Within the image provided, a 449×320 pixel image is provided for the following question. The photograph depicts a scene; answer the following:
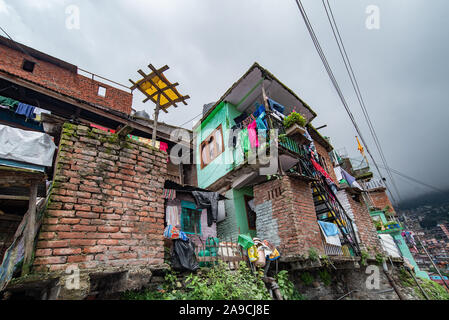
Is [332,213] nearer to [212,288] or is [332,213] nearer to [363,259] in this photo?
[363,259]

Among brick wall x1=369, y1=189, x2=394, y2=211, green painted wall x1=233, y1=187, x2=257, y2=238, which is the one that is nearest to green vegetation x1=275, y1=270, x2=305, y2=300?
green painted wall x1=233, y1=187, x2=257, y2=238

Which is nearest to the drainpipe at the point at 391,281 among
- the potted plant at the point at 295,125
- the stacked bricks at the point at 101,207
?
the potted plant at the point at 295,125

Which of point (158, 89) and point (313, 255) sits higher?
point (158, 89)

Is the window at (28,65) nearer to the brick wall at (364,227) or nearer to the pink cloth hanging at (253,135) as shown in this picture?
the pink cloth hanging at (253,135)

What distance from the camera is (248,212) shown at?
948cm

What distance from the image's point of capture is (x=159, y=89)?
649 cm

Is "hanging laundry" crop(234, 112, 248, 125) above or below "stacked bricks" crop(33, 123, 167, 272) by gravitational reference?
above

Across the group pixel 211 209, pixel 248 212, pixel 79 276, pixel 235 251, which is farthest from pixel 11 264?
pixel 248 212

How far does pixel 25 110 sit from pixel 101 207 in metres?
7.72

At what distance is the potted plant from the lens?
316 inches

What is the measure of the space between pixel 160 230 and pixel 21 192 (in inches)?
143

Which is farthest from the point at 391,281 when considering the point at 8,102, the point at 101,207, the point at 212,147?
the point at 8,102

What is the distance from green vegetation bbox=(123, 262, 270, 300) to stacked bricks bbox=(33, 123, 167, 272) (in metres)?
0.74

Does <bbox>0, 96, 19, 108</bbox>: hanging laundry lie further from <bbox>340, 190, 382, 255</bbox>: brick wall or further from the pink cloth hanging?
<bbox>340, 190, 382, 255</bbox>: brick wall
